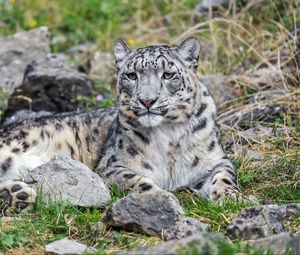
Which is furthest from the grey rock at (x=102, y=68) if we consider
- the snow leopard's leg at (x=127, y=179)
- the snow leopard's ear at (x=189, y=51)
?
the snow leopard's leg at (x=127, y=179)

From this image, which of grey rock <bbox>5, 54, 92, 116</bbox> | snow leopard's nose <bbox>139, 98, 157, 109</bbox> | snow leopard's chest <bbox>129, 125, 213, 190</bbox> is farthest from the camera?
grey rock <bbox>5, 54, 92, 116</bbox>

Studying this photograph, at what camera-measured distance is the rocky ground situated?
6.54 metres

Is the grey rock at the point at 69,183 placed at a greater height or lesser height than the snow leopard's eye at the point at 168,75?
lesser

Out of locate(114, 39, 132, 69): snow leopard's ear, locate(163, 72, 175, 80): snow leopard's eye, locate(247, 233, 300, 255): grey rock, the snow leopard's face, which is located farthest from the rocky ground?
locate(114, 39, 132, 69): snow leopard's ear

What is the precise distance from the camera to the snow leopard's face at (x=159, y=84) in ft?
27.1

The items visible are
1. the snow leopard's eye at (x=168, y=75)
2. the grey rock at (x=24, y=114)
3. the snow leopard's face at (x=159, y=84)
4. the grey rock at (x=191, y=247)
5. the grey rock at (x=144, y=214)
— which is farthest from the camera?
the grey rock at (x=24, y=114)

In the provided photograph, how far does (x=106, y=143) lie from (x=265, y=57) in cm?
336

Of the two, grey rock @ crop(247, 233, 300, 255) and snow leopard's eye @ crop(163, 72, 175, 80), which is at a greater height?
snow leopard's eye @ crop(163, 72, 175, 80)

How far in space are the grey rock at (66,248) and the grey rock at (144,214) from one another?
0.46 m

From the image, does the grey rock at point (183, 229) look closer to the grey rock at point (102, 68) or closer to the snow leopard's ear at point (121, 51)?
the snow leopard's ear at point (121, 51)

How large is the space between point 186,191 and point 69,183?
138 cm

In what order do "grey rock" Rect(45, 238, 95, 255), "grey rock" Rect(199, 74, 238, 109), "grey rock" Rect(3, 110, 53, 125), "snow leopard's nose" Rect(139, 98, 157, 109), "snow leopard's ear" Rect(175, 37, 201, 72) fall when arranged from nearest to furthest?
"grey rock" Rect(45, 238, 95, 255) → "snow leopard's nose" Rect(139, 98, 157, 109) → "snow leopard's ear" Rect(175, 37, 201, 72) → "grey rock" Rect(199, 74, 238, 109) → "grey rock" Rect(3, 110, 53, 125)

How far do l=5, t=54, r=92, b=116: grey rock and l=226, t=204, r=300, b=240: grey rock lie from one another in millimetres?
5393

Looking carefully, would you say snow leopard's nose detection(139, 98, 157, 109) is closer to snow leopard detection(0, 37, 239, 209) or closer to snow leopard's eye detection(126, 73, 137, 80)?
snow leopard detection(0, 37, 239, 209)
